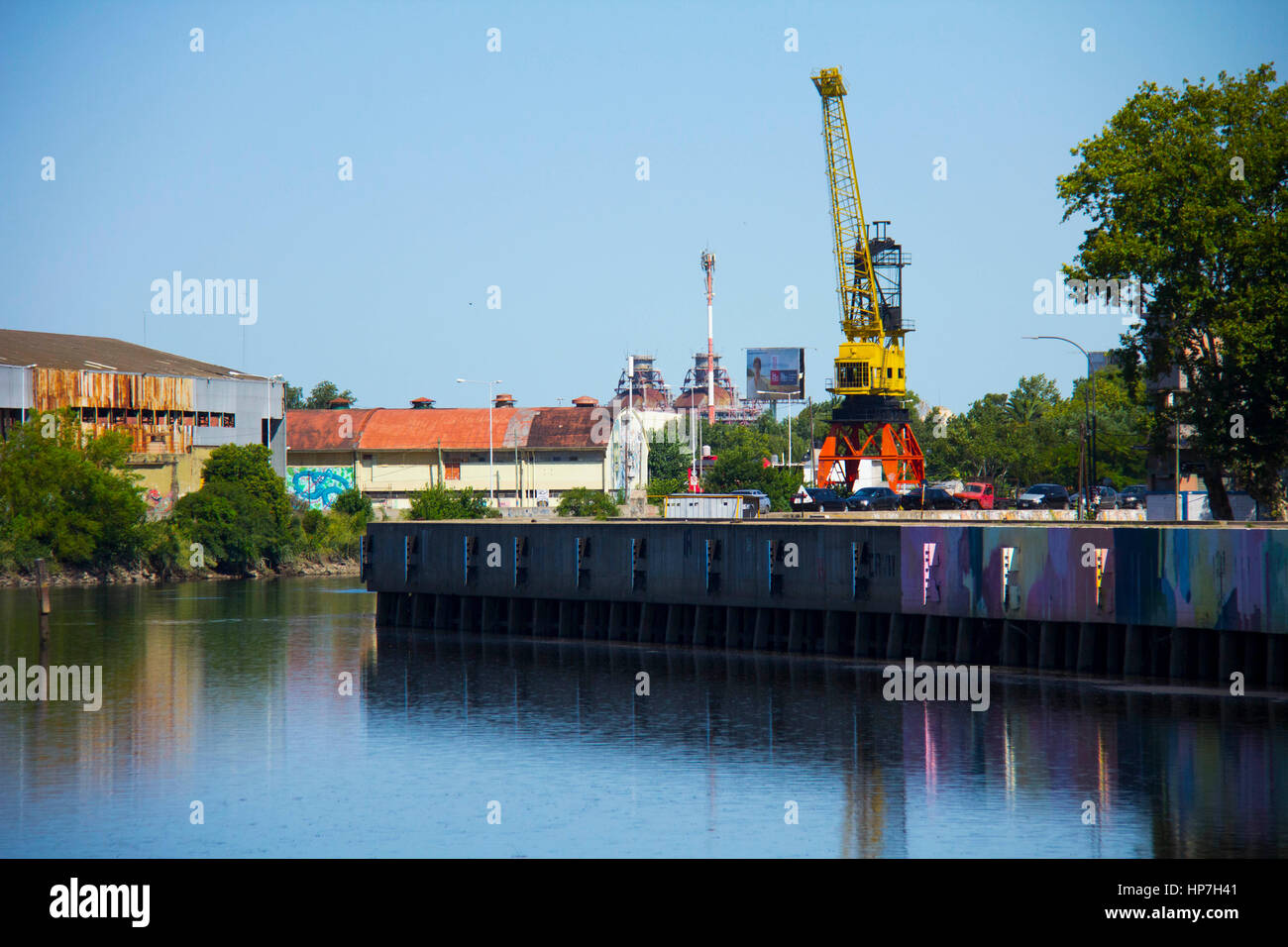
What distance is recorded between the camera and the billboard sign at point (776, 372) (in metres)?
188

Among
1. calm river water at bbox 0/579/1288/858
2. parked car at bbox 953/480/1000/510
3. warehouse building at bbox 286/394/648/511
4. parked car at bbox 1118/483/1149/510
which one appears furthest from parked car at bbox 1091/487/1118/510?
warehouse building at bbox 286/394/648/511

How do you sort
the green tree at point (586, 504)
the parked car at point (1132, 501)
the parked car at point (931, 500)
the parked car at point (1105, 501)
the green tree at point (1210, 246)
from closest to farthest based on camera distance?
the green tree at point (1210, 246), the parked car at point (931, 500), the parked car at point (1105, 501), the parked car at point (1132, 501), the green tree at point (586, 504)

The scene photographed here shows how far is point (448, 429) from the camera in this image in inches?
5635

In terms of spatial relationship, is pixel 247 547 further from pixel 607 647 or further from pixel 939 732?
pixel 939 732

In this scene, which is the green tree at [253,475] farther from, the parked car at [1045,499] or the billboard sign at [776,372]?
the billboard sign at [776,372]

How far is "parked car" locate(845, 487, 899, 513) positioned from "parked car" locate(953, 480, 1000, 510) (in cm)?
514

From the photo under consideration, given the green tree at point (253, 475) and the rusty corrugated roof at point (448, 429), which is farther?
the rusty corrugated roof at point (448, 429)

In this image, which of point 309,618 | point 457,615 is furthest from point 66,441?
point 457,615

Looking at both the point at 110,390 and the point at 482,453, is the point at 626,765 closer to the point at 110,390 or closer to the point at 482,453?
the point at 110,390

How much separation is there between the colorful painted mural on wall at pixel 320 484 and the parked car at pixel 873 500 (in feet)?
218

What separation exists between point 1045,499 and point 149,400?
63.2 metres

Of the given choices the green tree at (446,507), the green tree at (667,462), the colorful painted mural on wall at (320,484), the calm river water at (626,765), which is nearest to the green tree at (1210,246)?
the calm river water at (626,765)

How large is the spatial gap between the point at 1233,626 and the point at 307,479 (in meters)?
105

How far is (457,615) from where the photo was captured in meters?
58.6
